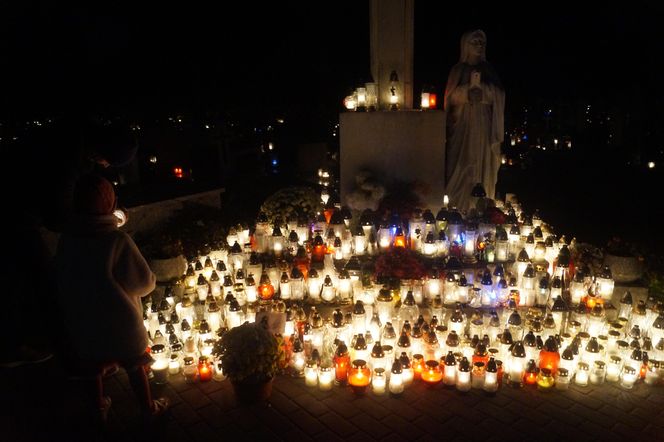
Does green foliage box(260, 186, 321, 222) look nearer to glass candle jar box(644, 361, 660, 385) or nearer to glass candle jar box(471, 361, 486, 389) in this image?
glass candle jar box(471, 361, 486, 389)

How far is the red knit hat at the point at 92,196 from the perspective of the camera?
3750mm

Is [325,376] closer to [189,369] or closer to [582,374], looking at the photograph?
[189,369]

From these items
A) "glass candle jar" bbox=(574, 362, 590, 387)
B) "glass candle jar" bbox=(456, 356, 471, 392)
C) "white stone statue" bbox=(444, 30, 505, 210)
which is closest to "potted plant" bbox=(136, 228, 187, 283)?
"glass candle jar" bbox=(456, 356, 471, 392)

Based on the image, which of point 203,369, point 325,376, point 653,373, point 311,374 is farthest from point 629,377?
point 203,369

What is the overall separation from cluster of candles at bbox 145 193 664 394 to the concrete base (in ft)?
3.70

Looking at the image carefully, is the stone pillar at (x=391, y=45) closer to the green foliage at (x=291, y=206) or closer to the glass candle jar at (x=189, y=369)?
the green foliage at (x=291, y=206)

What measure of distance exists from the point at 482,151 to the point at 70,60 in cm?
897

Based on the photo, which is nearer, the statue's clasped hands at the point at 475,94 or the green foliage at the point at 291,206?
the statue's clasped hands at the point at 475,94

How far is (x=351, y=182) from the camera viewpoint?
8.65 m

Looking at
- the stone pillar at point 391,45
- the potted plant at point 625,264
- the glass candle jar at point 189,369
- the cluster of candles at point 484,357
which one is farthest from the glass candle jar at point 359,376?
the stone pillar at point 391,45

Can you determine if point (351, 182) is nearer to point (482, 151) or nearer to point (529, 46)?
point (482, 151)

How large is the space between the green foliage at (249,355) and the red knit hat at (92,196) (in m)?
1.84

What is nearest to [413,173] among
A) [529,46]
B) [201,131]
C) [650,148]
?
[529,46]

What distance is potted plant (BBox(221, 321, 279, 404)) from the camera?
188 inches
